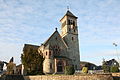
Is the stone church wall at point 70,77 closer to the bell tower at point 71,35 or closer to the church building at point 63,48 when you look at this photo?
the church building at point 63,48

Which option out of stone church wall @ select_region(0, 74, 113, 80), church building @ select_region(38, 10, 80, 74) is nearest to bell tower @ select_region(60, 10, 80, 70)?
church building @ select_region(38, 10, 80, 74)

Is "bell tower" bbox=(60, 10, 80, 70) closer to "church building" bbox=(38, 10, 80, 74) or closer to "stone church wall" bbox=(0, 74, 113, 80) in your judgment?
"church building" bbox=(38, 10, 80, 74)

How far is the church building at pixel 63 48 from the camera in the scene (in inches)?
1941

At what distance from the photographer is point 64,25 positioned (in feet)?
202

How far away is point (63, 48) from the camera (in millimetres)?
55562

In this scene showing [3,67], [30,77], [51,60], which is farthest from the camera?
[3,67]

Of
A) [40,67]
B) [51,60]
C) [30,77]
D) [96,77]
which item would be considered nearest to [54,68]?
[51,60]

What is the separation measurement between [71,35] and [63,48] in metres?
6.72

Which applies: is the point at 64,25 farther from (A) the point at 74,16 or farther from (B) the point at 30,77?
(B) the point at 30,77

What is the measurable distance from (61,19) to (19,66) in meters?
25.8

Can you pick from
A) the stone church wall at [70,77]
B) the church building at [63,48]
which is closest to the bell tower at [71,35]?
the church building at [63,48]

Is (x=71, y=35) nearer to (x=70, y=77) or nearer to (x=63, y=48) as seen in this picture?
(x=63, y=48)

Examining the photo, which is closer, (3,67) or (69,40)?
(69,40)

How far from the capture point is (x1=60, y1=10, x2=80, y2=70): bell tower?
56719mm
